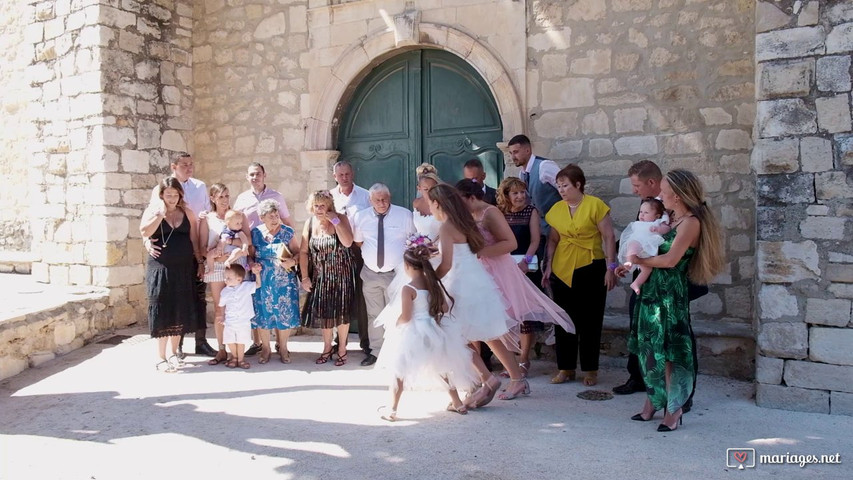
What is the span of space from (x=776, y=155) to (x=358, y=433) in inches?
117

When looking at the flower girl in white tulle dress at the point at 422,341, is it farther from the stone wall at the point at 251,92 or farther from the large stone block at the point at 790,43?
the stone wall at the point at 251,92

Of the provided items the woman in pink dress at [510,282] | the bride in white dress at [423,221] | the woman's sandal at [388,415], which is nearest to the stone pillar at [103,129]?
the bride in white dress at [423,221]

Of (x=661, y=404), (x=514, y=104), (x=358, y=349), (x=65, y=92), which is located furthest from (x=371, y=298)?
(x=65, y=92)

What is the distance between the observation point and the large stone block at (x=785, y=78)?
13.5ft

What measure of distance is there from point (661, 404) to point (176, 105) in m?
6.02

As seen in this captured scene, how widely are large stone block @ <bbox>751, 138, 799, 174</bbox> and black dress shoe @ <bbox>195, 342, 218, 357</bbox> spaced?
176 inches

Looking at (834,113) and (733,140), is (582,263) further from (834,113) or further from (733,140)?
(834,113)

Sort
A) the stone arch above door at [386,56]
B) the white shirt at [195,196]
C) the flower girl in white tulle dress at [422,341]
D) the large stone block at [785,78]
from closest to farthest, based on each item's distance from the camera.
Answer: the flower girl in white tulle dress at [422,341]
the large stone block at [785,78]
the stone arch above door at [386,56]
the white shirt at [195,196]

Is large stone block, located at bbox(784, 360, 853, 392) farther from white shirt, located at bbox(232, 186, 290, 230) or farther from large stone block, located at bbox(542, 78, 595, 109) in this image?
white shirt, located at bbox(232, 186, 290, 230)

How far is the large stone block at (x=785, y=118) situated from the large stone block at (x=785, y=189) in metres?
0.26

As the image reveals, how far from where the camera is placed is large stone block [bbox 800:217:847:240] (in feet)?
13.4

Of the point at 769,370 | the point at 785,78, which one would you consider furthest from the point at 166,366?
the point at 785,78

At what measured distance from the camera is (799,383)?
4.21 meters

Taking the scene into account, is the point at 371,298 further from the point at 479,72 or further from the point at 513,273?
the point at 479,72
